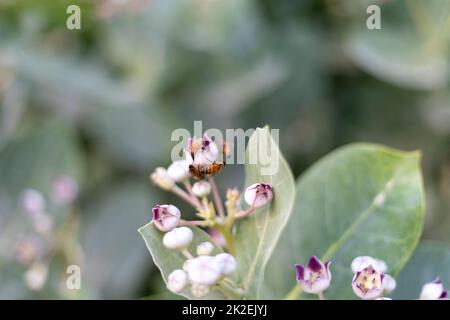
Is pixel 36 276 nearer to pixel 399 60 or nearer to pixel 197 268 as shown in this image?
pixel 197 268

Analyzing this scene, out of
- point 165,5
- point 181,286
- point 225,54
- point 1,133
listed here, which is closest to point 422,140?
point 225,54

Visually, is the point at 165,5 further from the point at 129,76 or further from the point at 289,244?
the point at 289,244

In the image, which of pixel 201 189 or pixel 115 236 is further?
pixel 115 236

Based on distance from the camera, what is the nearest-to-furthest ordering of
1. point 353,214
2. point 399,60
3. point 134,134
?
point 353,214 < point 399,60 < point 134,134

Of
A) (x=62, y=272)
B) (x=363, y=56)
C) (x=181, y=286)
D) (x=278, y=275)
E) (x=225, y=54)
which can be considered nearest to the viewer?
(x=181, y=286)

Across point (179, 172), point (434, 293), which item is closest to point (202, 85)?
point (179, 172)

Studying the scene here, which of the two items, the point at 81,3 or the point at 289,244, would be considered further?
the point at 81,3

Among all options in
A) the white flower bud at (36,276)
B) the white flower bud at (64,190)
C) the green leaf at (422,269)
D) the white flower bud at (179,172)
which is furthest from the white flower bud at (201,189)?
the white flower bud at (64,190)
